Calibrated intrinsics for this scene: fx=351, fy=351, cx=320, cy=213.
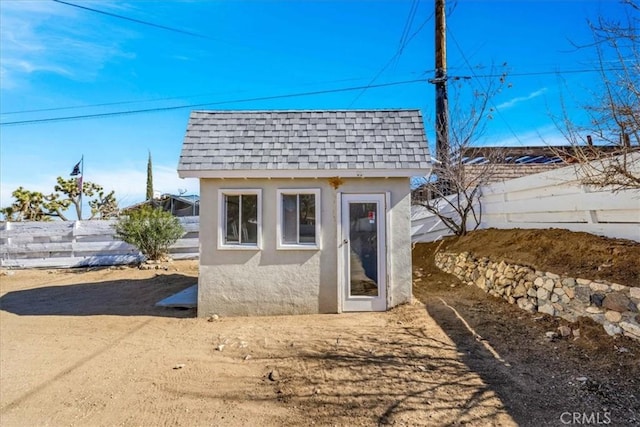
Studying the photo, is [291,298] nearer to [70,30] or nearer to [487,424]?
[487,424]

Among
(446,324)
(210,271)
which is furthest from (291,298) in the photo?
(446,324)

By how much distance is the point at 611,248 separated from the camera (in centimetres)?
491

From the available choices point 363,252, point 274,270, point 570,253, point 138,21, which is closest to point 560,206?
point 570,253

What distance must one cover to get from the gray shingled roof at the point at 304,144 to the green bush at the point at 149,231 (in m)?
5.51

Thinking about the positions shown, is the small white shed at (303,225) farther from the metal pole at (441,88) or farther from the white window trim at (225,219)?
the metal pole at (441,88)

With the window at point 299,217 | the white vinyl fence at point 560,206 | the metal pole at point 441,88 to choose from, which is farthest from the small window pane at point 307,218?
the metal pole at point 441,88

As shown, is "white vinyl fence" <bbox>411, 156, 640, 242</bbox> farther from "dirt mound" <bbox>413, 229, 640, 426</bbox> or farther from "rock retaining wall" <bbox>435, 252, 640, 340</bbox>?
"rock retaining wall" <bbox>435, 252, 640, 340</bbox>

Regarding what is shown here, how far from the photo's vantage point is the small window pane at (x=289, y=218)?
6738 millimetres

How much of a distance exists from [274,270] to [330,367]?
2718mm

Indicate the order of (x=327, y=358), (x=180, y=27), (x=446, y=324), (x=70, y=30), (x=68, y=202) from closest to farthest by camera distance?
(x=327, y=358)
(x=446, y=324)
(x=70, y=30)
(x=180, y=27)
(x=68, y=202)

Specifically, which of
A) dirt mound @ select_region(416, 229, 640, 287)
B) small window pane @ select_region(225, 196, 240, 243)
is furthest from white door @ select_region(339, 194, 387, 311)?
dirt mound @ select_region(416, 229, 640, 287)

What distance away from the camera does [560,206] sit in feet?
21.0

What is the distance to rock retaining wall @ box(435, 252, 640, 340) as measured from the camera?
410cm

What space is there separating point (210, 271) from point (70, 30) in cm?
971
